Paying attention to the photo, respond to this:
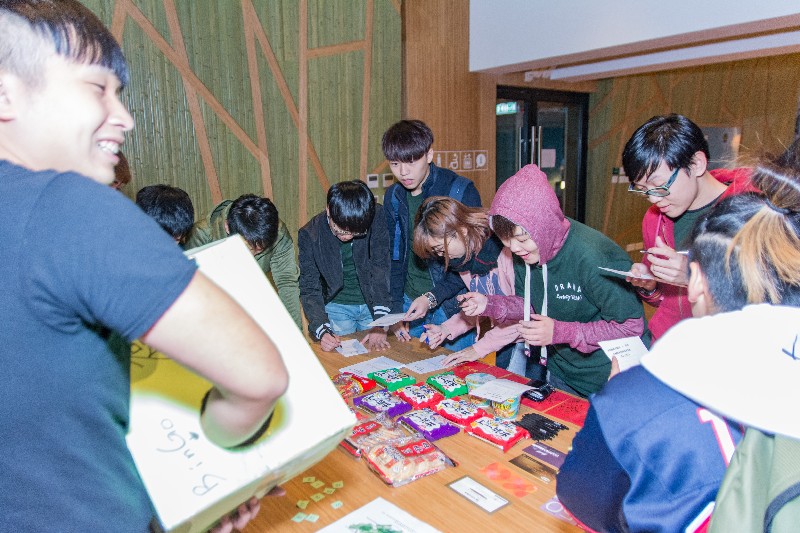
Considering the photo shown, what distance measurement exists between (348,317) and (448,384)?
1.15 meters

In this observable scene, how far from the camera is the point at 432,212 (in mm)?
2416

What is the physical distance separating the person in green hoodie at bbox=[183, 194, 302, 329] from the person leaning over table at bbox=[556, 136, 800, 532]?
1.75 metres

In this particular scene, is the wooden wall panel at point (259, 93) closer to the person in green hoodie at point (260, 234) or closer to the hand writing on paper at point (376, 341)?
the person in green hoodie at point (260, 234)

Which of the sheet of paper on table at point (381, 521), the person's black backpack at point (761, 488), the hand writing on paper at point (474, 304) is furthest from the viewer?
the hand writing on paper at point (474, 304)

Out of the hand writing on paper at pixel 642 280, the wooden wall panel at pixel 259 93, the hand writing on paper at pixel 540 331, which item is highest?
the wooden wall panel at pixel 259 93

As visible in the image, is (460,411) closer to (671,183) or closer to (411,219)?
(671,183)

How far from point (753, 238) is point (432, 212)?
63.5 inches

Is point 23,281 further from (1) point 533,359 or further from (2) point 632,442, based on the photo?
(1) point 533,359

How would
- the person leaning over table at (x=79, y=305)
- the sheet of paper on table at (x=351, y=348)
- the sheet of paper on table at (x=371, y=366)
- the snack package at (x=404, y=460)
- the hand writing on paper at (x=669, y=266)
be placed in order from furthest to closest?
the sheet of paper on table at (x=351, y=348) → the sheet of paper on table at (x=371, y=366) → the hand writing on paper at (x=669, y=266) → the snack package at (x=404, y=460) → the person leaning over table at (x=79, y=305)

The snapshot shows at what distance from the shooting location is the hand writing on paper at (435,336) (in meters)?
2.41

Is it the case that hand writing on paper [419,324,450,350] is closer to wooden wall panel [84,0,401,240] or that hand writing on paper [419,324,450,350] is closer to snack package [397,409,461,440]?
snack package [397,409,461,440]

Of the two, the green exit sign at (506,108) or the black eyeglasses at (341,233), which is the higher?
the green exit sign at (506,108)

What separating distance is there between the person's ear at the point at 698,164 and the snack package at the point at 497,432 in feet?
3.79

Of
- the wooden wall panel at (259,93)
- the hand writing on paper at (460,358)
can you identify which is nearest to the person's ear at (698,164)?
the hand writing on paper at (460,358)
